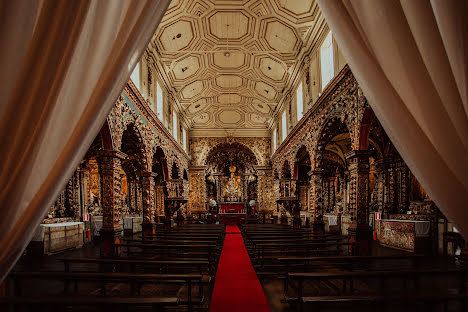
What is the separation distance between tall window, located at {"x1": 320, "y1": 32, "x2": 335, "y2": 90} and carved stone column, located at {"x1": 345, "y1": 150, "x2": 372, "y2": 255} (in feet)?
12.3

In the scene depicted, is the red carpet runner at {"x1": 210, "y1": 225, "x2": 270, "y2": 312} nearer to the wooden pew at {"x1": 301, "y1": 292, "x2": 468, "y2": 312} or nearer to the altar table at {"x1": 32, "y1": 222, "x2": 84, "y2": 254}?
the wooden pew at {"x1": 301, "y1": 292, "x2": 468, "y2": 312}

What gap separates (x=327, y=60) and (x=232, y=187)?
17.2m

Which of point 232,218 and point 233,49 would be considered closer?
point 233,49

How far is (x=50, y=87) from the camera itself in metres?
1.89

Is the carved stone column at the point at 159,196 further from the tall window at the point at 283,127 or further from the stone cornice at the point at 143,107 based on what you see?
the tall window at the point at 283,127

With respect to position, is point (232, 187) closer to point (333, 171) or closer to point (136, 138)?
point (333, 171)

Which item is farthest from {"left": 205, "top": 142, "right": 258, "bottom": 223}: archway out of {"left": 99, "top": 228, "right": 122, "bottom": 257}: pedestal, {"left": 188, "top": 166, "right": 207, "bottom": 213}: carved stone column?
{"left": 99, "top": 228, "right": 122, "bottom": 257}: pedestal

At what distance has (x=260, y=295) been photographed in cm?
480

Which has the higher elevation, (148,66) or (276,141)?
(148,66)

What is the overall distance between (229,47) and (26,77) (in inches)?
483

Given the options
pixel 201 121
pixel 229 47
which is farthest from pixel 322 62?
pixel 201 121

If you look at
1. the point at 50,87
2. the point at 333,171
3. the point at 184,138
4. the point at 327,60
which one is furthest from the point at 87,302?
the point at 333,171

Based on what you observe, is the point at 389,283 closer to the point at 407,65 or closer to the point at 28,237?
the point at 407,65

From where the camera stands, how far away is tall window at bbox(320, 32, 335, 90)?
34.0 ft
